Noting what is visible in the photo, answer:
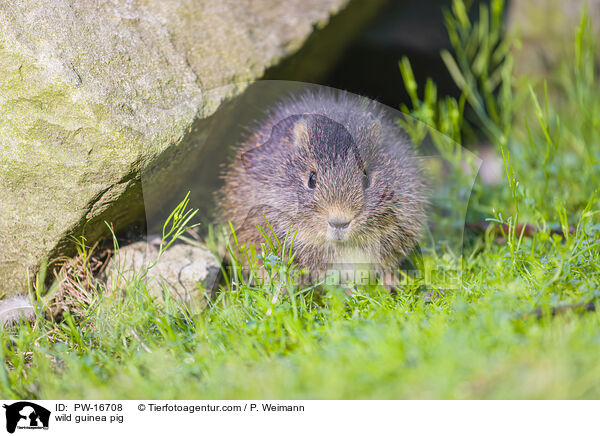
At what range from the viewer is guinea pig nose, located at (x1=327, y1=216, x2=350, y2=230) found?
313 centimetres

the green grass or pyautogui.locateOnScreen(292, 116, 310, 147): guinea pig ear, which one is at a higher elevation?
pyautogui.locateOnScreen(292, 116, 310, 147): guinea pig ear

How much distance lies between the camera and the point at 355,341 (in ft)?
7.98

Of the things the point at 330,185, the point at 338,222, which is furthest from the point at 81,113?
the point at 338,222

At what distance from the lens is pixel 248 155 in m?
3.78

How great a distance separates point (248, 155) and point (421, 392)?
228 cm

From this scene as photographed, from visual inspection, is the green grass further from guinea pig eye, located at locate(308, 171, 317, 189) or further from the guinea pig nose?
guinea pig eye, located at locate(308, 171, 317, 189)

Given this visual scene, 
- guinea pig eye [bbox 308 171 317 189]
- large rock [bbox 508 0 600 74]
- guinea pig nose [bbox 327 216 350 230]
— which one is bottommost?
guinea pig nose [bbox 327 216 350 230]

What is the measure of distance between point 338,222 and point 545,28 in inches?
171
